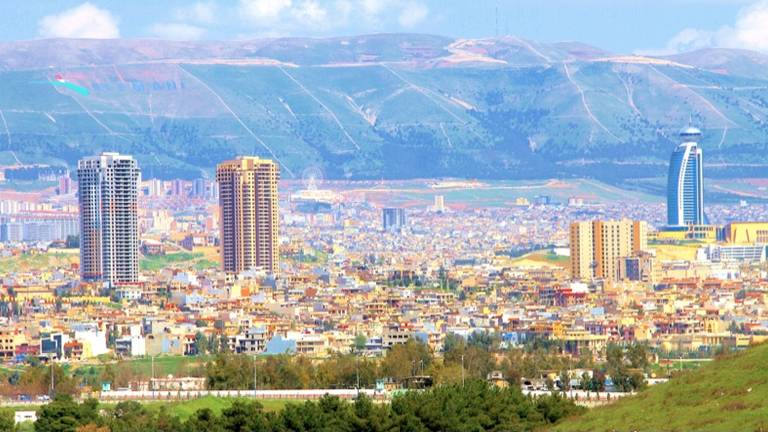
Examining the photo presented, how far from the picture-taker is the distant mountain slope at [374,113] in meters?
173

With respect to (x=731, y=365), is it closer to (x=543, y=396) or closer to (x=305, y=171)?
(x=543, y=396)

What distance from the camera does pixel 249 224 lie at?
10269 centimetres

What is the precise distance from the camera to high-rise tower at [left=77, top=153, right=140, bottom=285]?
95125 millimetres

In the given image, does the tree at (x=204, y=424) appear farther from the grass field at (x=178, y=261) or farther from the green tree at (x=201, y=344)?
the grass field at (x=178, y=261)

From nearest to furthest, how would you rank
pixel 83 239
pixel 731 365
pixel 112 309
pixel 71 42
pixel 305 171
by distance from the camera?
pixel 731 365
pixel 112 309
pixel 83 239
pixel 305 171
pixel 71 42

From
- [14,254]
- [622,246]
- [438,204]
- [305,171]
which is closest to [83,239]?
[14,254]

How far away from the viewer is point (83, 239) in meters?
97.3

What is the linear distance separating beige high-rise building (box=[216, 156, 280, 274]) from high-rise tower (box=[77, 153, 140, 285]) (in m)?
4.64

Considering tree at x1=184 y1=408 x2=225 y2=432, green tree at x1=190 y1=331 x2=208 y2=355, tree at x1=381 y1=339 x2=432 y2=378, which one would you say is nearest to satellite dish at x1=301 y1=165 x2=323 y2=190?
green tree at x1=190 y1=331 x2=208 y2=355

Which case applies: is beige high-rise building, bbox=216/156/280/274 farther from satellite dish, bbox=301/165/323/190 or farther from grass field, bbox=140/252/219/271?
satellite dish, bbox=301/165/323/190

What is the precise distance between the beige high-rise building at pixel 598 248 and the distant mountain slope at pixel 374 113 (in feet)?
218

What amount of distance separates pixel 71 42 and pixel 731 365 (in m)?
170

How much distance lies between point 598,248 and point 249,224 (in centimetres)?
1477

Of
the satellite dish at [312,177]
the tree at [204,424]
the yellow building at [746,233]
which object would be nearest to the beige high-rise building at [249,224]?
the yellow building at [746,233]
